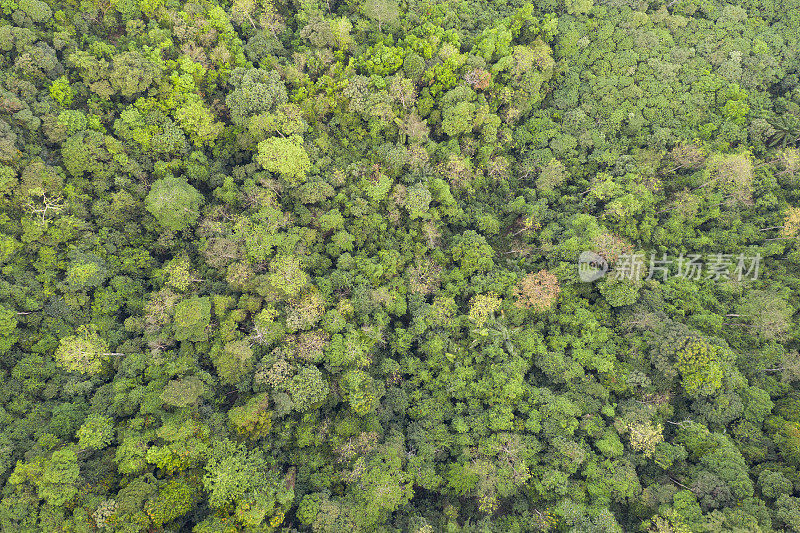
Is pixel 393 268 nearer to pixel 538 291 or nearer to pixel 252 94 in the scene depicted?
pixel 538 291

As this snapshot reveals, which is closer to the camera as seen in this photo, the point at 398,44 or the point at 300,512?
the point at 300,512

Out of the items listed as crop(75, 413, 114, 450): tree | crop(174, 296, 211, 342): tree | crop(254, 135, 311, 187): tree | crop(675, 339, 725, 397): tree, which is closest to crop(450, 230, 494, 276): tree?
crop(254, 135, 311, 187): tree

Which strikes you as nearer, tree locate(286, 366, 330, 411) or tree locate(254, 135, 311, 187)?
tree locate(286, 366, 330, 411)

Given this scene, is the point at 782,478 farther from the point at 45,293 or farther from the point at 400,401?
the point at 45,293

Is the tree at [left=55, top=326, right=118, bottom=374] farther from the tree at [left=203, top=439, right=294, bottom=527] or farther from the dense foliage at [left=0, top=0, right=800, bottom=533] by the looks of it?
the tree at [left=203, top=439, right=294, bottom=527]

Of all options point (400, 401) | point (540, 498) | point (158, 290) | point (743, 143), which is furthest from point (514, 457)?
point (743, 143)

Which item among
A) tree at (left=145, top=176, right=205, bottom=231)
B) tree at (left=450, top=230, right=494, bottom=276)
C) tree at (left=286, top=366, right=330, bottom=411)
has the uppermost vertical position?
tree at (left=450, top=230, right=494, bottom=276)

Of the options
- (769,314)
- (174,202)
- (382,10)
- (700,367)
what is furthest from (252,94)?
(769,314)
